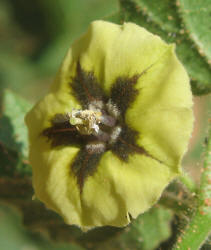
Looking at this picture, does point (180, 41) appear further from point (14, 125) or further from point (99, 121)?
point (14, 125)

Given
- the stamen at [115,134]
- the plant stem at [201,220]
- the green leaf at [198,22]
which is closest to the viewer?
the plant stem at [201,220]

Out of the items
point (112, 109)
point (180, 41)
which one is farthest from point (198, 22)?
point (112, 109)

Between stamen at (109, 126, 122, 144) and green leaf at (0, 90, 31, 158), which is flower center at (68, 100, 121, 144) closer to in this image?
stamen at (109, 126, 122, 144)

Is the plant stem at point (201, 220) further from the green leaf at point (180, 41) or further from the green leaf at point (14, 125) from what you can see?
the green leaf at point (14, 125)

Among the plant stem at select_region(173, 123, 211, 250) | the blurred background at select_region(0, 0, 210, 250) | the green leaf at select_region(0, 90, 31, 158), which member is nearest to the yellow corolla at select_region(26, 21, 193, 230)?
the plant stem at select_region(173, 123, 211, 250)

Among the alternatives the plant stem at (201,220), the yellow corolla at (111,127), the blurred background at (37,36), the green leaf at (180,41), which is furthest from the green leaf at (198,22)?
the blurred background at (37,36)

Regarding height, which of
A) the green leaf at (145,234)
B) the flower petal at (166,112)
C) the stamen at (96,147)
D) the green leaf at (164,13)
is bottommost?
the green leaf at (145,234)
